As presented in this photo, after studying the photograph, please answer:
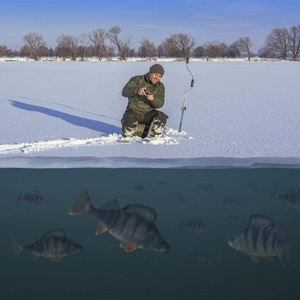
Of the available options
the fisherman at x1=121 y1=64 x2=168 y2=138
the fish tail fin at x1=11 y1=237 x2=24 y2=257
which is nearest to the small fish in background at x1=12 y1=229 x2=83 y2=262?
the fish tail fin at x1=11 y1=237 x2=24 y2=257

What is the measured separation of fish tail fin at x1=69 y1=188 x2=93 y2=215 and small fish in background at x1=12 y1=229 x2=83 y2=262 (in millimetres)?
443

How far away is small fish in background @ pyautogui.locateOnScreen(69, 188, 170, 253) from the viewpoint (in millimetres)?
2375

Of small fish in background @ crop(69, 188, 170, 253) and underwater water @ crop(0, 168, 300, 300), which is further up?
small fish in background @ crop(69, 188, 170, 253)

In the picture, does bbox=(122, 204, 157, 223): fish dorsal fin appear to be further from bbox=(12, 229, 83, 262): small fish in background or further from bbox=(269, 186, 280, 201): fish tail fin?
bbox=(269, 186, 280, 201): fish tail fin

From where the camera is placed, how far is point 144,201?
3131 mm

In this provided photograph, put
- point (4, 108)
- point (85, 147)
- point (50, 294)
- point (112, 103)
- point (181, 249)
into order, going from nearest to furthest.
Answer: point (50, 294)
point (181, 249)
point (85, 147)
point (4, 108)
point (112, 103)

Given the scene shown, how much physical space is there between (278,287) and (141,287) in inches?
27.9

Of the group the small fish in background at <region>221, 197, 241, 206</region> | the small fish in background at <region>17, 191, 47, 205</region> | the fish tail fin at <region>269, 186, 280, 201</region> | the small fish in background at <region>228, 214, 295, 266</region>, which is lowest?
the small fish in background at <region>17, 191, 47, 205</region>

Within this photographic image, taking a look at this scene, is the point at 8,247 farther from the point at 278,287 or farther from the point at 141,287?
the point at 278,287

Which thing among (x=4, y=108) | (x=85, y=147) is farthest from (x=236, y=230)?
(x=4, y=108)

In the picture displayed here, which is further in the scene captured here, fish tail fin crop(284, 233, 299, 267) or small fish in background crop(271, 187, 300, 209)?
small fish in background crop(271, 187, 300, 209)

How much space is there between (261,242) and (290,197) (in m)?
1.17

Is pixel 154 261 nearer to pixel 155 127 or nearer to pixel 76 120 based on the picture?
pixel 155 127

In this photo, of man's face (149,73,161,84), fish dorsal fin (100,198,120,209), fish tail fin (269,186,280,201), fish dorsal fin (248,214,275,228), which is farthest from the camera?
man's face (149,73,161,84)
